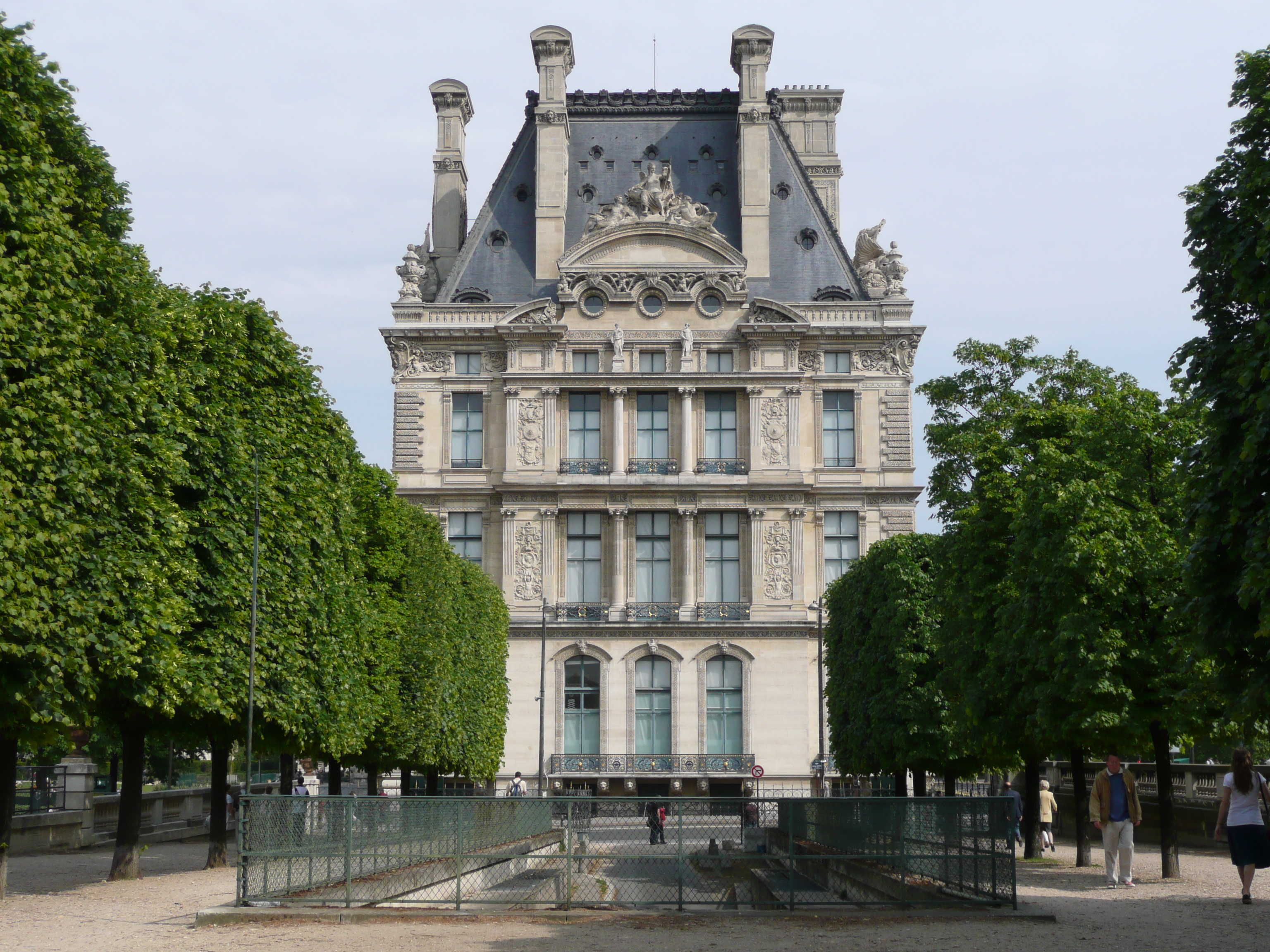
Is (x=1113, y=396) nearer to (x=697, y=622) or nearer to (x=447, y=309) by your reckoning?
(x=697, y=622)

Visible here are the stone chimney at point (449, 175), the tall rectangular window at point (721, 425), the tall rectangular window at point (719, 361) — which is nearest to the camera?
the tall rectangular window at point (721, 425)

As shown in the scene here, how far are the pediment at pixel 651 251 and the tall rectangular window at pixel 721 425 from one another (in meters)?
4.76

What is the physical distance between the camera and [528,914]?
17.9 metres

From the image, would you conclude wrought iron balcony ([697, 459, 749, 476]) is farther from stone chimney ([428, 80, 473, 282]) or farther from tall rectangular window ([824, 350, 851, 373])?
stone chimney ([428, 80, 473, 282])

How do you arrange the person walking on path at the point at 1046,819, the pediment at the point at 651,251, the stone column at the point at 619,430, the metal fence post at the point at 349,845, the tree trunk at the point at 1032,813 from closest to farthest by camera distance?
the metal fence post at the point at 349,845
the tree trunk at the point at 1032,813
the person walking on path at the point at 1046,819
the stone column at the point at 619,430
the pediment at the point at 651,251

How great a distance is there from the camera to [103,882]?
75.8 feet

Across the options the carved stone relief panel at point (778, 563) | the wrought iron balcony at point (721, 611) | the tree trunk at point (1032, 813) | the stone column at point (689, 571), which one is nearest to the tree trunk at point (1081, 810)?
the tree trunk at point (1032, 813)

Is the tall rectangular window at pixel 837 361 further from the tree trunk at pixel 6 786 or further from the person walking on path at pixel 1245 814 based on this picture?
the tree trunk at pixel 6 786

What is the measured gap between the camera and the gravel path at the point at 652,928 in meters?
15.2

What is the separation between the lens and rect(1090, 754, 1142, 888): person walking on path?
21312mm

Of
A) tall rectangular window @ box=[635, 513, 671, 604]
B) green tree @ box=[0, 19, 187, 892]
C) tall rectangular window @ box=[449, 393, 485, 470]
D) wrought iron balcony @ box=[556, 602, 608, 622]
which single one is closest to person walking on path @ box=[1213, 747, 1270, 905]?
green tree @ box=[0, 19, 187, 892]

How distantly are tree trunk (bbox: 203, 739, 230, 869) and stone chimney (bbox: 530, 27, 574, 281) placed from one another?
31.9 metres

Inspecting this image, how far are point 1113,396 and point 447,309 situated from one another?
3468 centimetres

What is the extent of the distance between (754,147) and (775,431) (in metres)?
12.0
